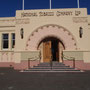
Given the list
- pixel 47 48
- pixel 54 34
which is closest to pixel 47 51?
pixel 47 48

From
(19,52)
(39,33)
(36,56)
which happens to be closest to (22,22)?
(39,33)

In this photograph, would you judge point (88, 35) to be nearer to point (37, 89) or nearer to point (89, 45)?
point (89, 45)

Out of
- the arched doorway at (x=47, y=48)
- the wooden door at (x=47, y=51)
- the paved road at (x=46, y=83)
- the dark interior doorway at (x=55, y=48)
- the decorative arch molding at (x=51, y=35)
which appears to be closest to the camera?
the paved road at (x=46, y=83)

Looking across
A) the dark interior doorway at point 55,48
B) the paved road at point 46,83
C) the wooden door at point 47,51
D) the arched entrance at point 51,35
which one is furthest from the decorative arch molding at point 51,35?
the paved road at point 46,83

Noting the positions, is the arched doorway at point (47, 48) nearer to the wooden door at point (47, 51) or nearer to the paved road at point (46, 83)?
the wooden door at point (47, 51)

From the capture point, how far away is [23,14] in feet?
41.9

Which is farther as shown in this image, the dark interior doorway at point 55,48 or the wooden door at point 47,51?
the dark interior doorway at point 55,48

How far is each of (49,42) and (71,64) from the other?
4.03 meters

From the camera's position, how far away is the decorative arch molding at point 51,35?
39.4 feet

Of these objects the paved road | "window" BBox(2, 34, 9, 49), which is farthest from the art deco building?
the paved road

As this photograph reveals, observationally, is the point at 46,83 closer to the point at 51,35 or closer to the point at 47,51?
the point at 51,35

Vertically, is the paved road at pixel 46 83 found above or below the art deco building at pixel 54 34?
below

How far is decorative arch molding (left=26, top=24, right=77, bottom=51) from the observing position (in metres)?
12.0

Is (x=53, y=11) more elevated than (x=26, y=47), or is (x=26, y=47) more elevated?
(x=53, y=11)
